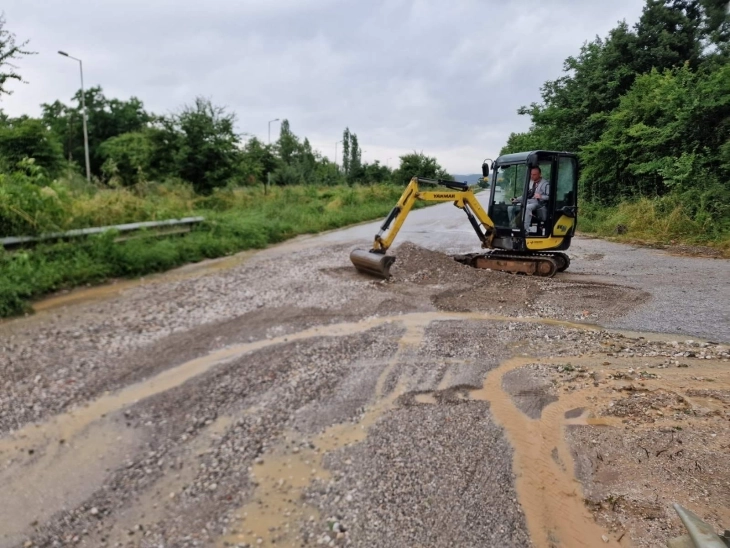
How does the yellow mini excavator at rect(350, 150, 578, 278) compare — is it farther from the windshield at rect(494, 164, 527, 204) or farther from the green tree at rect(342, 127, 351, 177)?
the green tree at rect(342, 127, 351, 177)

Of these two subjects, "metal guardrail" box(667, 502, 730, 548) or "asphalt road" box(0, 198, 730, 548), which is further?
"asphalt road" box(0, 198, 730, 548)

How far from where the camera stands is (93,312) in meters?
7.10

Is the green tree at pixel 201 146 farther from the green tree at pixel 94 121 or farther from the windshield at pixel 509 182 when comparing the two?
the green tree at pixel 94 121

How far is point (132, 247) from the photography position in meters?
9.91

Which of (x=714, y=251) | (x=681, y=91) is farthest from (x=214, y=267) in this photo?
(x=681, y=91)

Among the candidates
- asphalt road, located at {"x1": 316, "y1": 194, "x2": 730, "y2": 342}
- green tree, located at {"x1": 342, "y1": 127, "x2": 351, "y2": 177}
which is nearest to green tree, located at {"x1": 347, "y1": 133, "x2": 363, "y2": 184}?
green tree, located at {"x1": 342, "y1": 127, "x2": 351, "y2": 177}

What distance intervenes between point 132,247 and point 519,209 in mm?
8014

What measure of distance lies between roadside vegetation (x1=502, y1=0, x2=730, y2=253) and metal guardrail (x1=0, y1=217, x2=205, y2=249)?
570 inches

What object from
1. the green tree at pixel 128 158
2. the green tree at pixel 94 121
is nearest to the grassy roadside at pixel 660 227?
the green tree at pixel 128 158

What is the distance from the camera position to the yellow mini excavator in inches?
430

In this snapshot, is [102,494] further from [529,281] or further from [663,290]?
[663,290]

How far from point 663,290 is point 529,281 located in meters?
2.30

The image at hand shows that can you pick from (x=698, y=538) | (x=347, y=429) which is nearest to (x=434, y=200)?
(x=347, y=429)

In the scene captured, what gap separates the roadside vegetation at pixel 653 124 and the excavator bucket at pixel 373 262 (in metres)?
10.6
